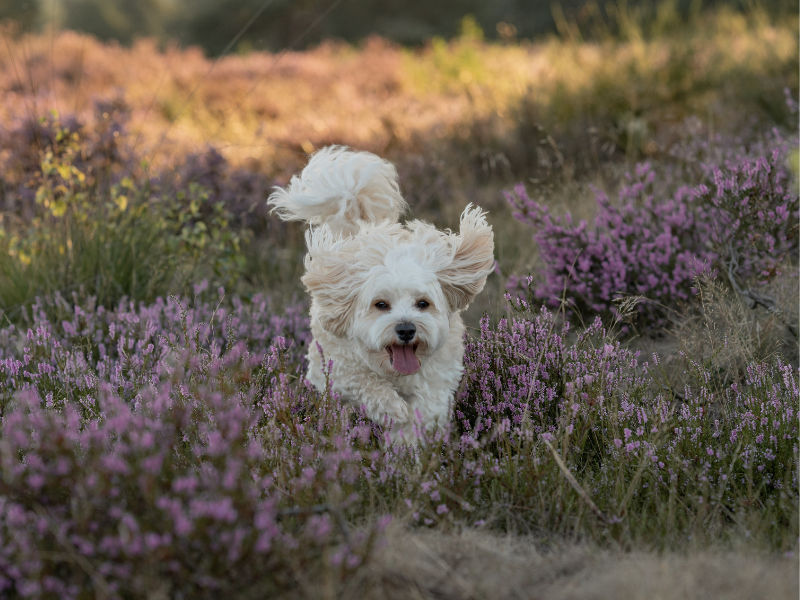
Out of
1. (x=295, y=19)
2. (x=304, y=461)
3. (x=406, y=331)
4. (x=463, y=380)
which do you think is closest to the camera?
(x=304, y=461)

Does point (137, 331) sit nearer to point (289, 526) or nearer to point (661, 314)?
point (289, 526)

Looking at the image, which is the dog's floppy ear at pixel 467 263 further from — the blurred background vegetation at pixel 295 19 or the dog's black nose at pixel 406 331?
the blurred background vegetation at pixel 295 19

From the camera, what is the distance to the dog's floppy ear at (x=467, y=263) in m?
3.57

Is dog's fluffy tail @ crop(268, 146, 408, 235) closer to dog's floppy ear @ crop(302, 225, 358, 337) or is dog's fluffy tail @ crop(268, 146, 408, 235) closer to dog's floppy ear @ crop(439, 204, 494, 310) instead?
dog's floppy ear @ crop(302, 225, 358, 337)

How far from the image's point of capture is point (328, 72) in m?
16.2

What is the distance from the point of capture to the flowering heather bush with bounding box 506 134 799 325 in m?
4.30

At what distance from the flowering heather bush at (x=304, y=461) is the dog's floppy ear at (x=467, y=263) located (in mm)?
348

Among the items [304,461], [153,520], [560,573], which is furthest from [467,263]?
[153,520]

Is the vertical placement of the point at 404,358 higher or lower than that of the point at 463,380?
higher

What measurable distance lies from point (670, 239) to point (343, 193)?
2243 millimetres

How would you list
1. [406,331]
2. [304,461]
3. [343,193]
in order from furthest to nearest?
Result: [343,193], [406,331], [304,461]

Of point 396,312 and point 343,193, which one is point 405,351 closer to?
point 396,312

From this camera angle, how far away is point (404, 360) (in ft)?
10.9

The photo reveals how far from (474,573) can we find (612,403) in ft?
4.50
